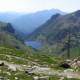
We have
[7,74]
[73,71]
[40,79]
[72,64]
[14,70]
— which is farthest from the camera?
[72,64]

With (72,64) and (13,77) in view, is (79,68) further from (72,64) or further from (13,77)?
(13,77)

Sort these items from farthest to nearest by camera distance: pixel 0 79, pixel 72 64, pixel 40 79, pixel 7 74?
pixel 72 64 → pixel 7 74 → pixel 40 79 → pixel 0 79

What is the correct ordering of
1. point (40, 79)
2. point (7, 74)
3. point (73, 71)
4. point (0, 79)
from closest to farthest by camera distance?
point (0, 79)
point (40, 79)
point (7, 74)
point (73, 71)

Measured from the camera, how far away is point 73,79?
32.4 metres

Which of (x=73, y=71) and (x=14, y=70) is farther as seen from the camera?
(x=73, y=71)

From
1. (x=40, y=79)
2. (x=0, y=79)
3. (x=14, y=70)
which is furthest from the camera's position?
(x=14, y=70)

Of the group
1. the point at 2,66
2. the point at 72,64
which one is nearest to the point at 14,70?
the point at 2,66

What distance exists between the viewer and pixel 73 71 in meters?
38.8

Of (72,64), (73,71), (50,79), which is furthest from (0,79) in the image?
(72,64)

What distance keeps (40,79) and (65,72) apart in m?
9.09

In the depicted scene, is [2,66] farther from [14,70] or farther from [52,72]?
[52,72]

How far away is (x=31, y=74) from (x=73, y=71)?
714cm

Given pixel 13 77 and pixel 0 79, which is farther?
pixel 13 77

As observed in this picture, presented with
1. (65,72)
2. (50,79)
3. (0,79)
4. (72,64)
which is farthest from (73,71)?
(0,79)
